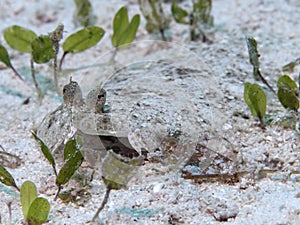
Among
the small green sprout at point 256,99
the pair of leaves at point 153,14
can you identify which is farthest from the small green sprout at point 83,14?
the small green sprout at point 256,99

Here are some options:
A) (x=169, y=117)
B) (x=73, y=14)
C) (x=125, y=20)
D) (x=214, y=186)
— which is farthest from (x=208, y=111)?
(x=73, y=14)

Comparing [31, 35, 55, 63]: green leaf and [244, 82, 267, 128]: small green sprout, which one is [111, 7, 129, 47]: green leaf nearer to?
[31, 35, 55, 63]: green leaf

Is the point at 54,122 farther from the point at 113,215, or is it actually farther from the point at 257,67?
the point at 257,67

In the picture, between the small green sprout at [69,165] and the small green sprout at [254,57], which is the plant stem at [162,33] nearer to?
the small green sprout at [254,57]

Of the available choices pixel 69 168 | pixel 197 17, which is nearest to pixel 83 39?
pixel 197 17

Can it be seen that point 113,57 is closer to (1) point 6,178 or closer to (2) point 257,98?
(2) point 257,98

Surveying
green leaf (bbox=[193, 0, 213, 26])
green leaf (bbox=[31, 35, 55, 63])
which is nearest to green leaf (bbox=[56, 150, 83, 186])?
green leaf (bbox=[31, 35, 55, 63])
